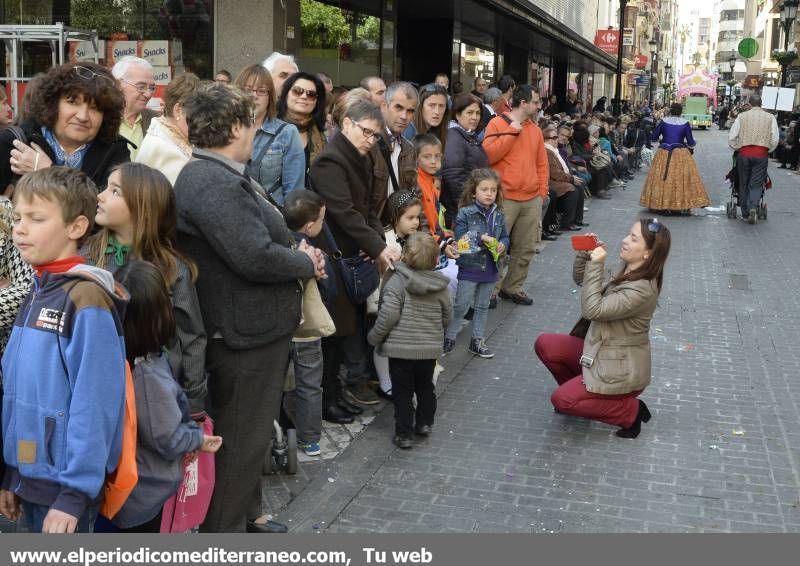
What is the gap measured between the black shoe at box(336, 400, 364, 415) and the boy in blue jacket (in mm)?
3037

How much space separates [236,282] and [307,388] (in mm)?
1629

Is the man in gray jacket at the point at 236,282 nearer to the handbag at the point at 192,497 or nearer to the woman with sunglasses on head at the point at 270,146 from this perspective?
the handbag at the point at 192,497

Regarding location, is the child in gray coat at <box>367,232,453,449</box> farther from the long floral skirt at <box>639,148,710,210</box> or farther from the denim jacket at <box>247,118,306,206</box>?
the long floral skirt at <box>639,148,710,210</box>

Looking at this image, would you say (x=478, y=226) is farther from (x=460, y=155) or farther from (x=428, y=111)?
(x=428, y=111)

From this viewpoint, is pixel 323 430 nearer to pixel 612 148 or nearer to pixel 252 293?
pixel 252 293

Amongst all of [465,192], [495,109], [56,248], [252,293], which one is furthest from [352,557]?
[495,109]

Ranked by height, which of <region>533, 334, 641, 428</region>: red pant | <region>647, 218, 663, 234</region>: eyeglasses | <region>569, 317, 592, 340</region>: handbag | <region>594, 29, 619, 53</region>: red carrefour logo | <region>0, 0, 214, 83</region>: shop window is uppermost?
<region>594, 29, 619, 53</region>: red carrefour logo

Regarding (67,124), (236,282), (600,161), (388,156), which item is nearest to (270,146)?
(388,156)

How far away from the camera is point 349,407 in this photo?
234 inches

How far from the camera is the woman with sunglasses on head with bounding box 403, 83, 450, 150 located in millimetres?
7500

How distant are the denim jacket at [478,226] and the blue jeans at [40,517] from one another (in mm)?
4589

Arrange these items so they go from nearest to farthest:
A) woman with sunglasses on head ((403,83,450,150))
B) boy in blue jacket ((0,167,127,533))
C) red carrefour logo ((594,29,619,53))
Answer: boy in blue jacket ((0,167,127,533)) < woman with sunglasses on head ((403,83,450,150)) < red carrefour logo ((594,29,619,53))

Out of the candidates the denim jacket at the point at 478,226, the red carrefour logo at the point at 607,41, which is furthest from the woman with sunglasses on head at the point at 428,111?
the red carrefour logo at the point at 607,41

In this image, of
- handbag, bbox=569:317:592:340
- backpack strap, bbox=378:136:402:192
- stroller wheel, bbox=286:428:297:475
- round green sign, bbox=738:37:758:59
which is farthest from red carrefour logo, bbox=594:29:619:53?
stroller wheel, bbox=286:428:297:475
